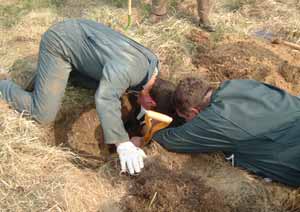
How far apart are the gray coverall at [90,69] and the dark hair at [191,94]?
403mm

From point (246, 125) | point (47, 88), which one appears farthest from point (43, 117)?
point (246, 125)

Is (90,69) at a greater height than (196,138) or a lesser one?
greater

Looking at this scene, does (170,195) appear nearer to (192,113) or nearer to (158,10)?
(192,113)

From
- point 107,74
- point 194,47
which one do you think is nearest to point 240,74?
point 194,47

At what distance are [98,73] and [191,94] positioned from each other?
881 mm

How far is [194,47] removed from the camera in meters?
4.89

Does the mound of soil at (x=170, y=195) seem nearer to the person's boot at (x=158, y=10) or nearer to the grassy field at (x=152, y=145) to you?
the grassy field at (x=152, y=145)

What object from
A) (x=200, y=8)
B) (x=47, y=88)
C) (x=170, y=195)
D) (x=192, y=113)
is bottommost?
(x=170, y=195)

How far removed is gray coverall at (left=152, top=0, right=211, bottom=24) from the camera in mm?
5395

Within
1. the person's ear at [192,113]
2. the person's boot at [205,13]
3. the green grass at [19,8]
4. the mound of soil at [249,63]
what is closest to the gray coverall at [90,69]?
the person's ear at [192,113]

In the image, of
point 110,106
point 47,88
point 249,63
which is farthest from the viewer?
point 249,63

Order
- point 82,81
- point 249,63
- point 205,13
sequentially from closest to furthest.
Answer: point 82,81
point 249,63
point 205,13

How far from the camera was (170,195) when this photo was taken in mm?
2725

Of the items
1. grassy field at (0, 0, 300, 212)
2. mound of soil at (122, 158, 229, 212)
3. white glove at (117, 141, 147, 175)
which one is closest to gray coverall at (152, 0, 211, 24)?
grassy field at (0, 0, 300, 212)
